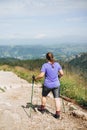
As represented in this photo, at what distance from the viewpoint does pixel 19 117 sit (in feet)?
37.1

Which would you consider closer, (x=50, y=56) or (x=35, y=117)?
(x=50, y=56)

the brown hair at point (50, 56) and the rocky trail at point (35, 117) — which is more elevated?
the brown hair at point (50, 56)

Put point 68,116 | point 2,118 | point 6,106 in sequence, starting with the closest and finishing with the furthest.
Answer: point 2,118 < point 68,116 < point 6,106

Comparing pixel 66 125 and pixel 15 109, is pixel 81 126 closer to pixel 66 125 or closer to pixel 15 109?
pixel 66 125

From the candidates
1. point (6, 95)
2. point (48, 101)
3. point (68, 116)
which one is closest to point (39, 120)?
point (68, 116)

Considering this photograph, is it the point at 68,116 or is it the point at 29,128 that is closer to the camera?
the point at 29,128

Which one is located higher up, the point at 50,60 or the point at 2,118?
the point at 50,60

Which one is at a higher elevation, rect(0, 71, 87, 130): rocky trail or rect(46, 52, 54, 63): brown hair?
rect(46, 52, 54, 63): brown hair

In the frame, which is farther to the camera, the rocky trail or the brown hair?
the brown hair

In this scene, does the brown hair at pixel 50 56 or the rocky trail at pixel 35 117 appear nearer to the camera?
the rocky trail at pixel 35 117

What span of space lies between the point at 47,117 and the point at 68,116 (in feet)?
2.66

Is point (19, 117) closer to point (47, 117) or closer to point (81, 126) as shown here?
point (47, 117)

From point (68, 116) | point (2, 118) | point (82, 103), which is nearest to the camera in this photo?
point (2, 118)

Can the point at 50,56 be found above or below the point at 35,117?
above
